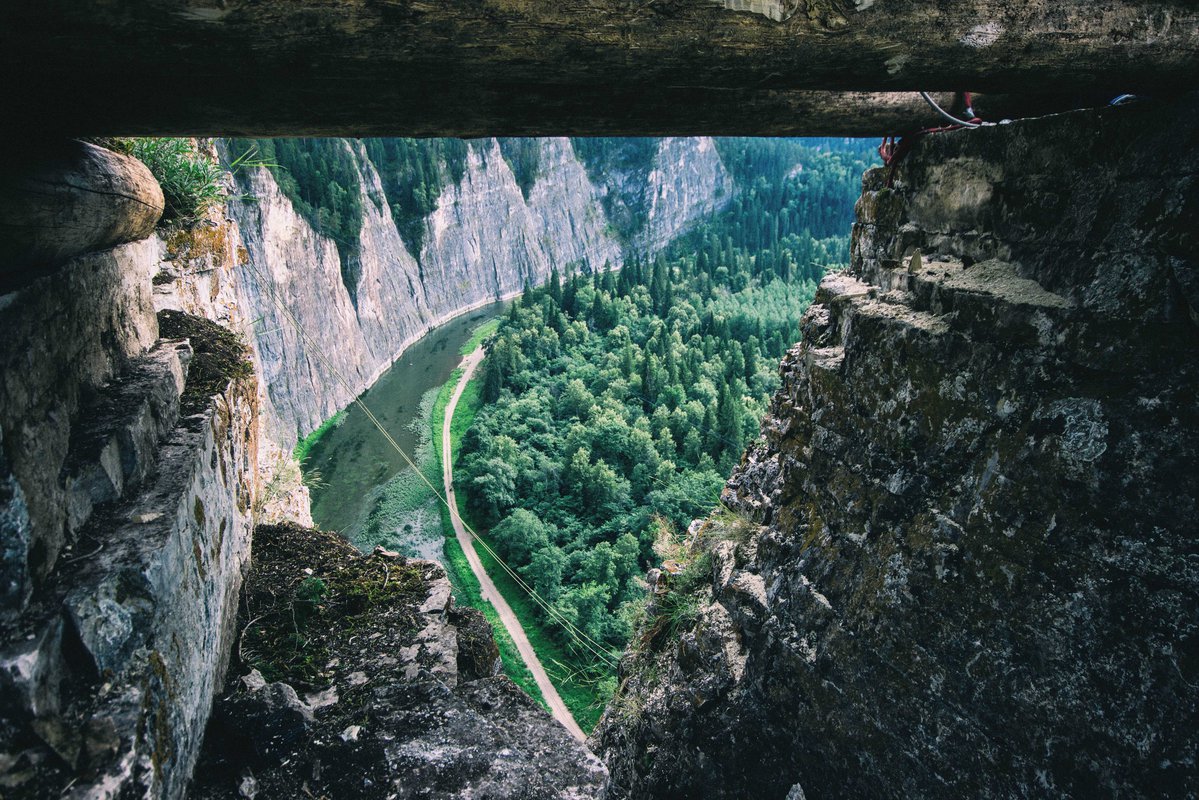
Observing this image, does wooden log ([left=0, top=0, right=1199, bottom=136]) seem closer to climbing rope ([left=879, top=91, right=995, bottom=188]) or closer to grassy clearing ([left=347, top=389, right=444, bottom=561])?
climbing rope ([left=879, top=91, right=995, bottom=188])

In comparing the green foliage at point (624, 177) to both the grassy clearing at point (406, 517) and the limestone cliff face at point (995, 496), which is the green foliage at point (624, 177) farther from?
the limestone cliff face at point (995, 496)

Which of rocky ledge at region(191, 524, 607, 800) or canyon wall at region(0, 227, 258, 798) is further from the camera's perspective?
rocky ledge at region(191, 524, 607, 800)

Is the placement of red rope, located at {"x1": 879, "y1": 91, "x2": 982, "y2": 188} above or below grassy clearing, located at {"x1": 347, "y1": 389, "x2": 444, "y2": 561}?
above

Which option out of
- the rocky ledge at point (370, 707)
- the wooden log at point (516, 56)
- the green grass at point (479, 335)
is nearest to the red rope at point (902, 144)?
the wooden log at point (516, 56)

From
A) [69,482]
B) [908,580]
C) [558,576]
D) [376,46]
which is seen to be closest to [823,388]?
[908,580]

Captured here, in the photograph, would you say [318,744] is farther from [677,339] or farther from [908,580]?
[677,339]

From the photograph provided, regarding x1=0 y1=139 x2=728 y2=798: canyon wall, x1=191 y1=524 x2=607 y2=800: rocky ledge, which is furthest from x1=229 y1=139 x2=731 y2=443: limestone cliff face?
x1=191 y1=524 x2=607 y2=800: rocky ledge
